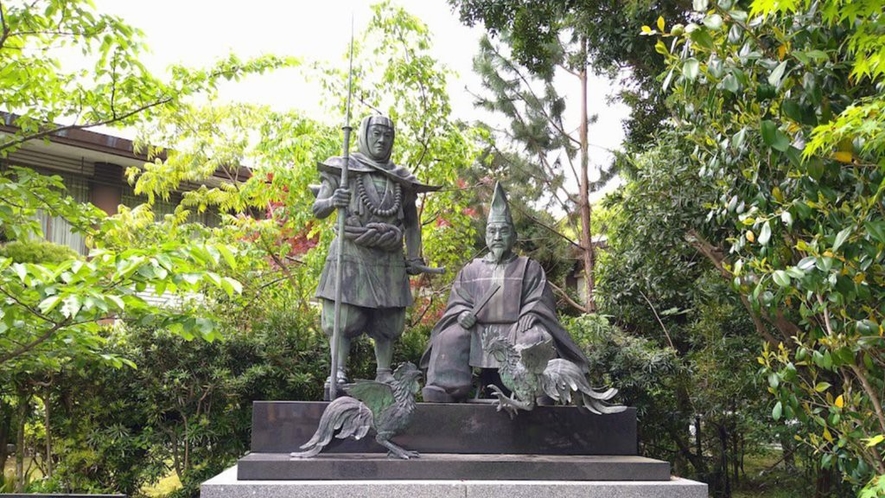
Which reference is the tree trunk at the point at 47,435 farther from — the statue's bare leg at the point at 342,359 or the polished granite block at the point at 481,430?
the statue's bare leg at the point at 342,359

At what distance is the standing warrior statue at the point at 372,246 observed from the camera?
5988mm

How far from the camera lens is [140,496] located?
788cm

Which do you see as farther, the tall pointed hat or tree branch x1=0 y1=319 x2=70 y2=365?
the tall pointed hat

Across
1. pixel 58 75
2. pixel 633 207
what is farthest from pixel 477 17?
pixel 58 75

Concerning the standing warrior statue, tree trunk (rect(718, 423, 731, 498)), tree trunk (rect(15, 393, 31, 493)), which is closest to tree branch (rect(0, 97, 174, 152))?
the standing warrior statue

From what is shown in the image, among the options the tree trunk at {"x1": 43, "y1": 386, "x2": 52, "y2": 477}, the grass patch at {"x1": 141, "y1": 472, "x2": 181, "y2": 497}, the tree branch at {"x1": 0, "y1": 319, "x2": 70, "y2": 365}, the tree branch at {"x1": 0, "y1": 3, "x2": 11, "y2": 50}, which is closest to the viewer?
the tree branch at {"x1": 0, "y1": 319, "x2": 70, "y2": 365}

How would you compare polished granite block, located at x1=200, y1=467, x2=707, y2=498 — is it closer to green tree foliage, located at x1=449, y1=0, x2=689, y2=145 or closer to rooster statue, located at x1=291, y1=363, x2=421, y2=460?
rooster statue, located at x1=291, y1=363, x2=421, y2=460

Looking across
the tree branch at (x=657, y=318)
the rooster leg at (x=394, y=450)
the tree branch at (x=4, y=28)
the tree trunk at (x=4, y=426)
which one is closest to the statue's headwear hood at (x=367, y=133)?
the rooster leg at (x=394, y=450)

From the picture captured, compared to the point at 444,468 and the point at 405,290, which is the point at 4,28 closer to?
the point at 405,290

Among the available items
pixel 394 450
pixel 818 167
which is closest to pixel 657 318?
pixel 394 450

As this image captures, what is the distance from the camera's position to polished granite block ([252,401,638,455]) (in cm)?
547

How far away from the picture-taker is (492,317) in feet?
20.4

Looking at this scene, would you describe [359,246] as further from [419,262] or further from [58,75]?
[58,75]

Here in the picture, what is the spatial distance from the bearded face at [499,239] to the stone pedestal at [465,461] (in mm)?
1363
